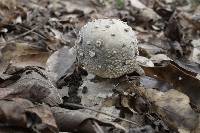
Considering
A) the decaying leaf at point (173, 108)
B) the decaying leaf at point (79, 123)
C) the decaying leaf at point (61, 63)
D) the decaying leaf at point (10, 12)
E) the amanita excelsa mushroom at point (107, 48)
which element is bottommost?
the decaying leaf at point (10, 12)

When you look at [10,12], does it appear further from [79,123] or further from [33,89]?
[79,123]

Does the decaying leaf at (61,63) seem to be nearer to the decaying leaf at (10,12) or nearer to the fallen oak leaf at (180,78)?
the fallen oak leaf at (180,78)

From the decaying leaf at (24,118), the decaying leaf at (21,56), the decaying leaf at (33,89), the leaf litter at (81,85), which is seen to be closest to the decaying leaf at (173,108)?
the leaf litter at (81,85)

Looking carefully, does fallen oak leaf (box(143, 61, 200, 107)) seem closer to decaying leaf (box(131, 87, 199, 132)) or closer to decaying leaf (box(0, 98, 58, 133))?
decaying leaf (box(131, 87, 199, 132))

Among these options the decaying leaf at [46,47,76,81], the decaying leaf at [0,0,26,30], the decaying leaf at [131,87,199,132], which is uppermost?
the decaying leaf at [131,87,199,132]

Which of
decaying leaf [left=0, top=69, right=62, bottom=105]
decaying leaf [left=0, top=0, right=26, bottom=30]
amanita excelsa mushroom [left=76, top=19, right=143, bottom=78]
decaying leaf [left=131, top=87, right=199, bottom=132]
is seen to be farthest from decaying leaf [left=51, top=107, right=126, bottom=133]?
decaying leaf [left=0, top=0, right=26, bottom=30]

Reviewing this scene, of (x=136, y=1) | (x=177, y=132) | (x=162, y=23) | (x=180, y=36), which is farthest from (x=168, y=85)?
(x=136, y=1)

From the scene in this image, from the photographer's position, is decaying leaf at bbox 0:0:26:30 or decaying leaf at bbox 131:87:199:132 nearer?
decaying leaf at bbox 131:87:199:132

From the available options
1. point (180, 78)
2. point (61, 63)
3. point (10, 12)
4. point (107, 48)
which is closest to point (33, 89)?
point (107, 48)
